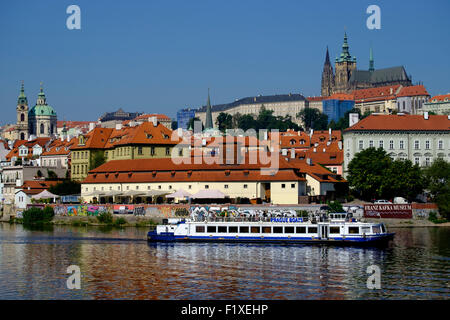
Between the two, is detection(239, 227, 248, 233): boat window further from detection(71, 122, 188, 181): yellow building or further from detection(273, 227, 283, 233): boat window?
detection(71, 122, 188, 181): yellow building

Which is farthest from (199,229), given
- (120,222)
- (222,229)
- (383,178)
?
(383,178)

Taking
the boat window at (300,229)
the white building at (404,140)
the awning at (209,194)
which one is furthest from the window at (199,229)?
the white building at (404,140)

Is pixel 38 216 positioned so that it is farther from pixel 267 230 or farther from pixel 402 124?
pixel 402 124

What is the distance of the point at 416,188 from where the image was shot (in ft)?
298

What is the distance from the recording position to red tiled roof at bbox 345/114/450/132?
10406 centimetres

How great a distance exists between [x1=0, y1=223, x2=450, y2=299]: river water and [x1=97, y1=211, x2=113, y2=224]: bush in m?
16.2

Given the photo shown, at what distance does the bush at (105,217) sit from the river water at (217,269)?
640 inches

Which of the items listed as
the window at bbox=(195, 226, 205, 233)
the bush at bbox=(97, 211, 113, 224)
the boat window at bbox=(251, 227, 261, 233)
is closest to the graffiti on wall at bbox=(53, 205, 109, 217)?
the bush at bbox=(97, 211, 113, 224)

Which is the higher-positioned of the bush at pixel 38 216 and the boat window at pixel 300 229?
the bush at pixel 38 216

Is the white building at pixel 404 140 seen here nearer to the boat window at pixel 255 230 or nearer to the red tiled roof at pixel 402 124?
the red tiled roof at pixel 402 124

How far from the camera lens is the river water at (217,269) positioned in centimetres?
4038
